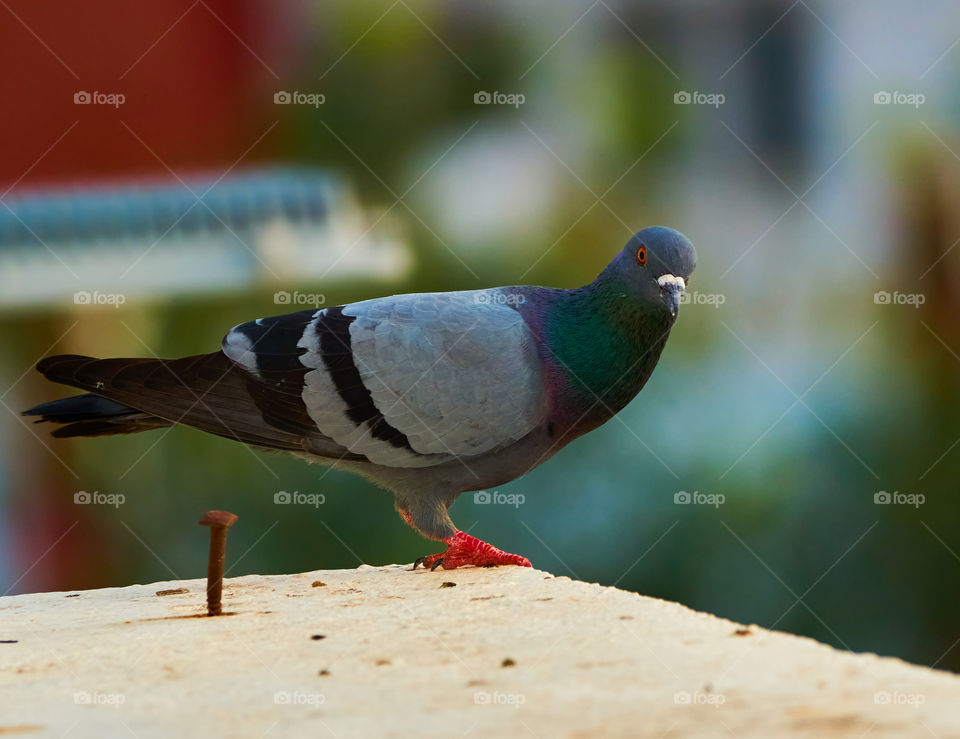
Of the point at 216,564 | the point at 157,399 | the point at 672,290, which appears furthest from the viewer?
the point at 157,399

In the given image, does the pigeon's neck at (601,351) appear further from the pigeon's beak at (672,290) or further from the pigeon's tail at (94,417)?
the pigeon's tail at (94,417)

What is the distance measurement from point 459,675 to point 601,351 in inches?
61.5

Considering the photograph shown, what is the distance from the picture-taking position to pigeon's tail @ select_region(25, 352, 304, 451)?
3.17 m

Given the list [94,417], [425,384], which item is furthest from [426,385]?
[94,417]

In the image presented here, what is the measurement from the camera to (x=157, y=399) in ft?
10.5

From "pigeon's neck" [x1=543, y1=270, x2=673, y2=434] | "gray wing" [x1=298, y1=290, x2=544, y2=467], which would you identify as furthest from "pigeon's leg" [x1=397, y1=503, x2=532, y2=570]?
"pigeon's neck" [x1=543, y1=270, x2=673, y2=434]

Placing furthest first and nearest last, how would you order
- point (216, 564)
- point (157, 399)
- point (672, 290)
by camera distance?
point (157, 399) → point (672, 290) → point (216, 564)

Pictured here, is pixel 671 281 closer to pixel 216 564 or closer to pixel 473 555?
pixel 473 555

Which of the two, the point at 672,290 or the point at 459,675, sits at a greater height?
the point at 672,290

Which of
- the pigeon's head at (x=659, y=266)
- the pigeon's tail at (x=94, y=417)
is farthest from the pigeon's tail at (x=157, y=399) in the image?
the pigeon's head at (x=659, y=266)

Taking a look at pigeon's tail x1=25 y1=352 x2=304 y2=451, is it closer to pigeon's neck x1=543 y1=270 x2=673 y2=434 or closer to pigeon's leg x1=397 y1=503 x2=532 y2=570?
pigeon's leg x1=397 y1=503 x2=532 y2=570

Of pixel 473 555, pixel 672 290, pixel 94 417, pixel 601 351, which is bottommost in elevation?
pixel 473 555

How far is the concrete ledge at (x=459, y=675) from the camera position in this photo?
5.05 ft

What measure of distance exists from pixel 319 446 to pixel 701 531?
265 cm
